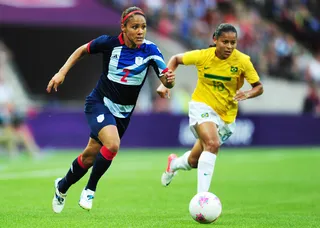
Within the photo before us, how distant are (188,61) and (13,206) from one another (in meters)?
2.97

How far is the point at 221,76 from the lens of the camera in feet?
35.5

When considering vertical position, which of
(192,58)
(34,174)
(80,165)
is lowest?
(34,174)

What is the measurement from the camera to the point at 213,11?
29688 mm

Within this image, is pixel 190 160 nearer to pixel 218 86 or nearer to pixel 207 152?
pixel 218 86

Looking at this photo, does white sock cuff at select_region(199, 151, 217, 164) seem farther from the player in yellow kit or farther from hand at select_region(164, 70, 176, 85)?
hand at select_region(164, 70, 176, 85)

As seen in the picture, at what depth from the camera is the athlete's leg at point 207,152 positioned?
10078 millimetres

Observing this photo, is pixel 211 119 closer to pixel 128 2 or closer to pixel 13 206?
pixel 13 206

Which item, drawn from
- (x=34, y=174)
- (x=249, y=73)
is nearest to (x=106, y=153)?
(x=249, y=73)

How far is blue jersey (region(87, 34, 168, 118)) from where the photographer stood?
967 centimetres

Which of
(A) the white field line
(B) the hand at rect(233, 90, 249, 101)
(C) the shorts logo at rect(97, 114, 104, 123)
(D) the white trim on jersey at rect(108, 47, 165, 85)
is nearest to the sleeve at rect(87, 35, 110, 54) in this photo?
(D) the white trim on jersey at rect(108, 47, 165, 85)

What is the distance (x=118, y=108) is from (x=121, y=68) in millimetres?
479

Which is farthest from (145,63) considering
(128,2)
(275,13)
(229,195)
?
(275,13)

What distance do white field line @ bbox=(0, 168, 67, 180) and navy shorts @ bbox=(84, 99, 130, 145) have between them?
18.8 ft

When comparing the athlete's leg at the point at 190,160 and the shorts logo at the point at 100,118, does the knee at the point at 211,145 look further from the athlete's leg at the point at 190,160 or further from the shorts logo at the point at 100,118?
the shorts logo at the point at 100,118
